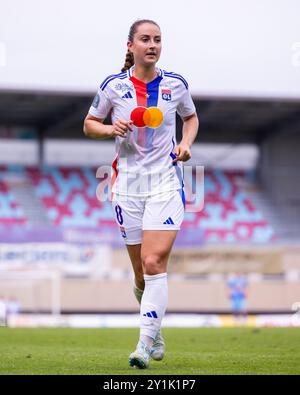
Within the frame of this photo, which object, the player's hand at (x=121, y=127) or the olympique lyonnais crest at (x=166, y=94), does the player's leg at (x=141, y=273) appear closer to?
the player's hand at (x=121, y=127)

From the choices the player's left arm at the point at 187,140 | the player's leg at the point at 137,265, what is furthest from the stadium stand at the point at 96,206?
the player's left arm at the point at 187,140

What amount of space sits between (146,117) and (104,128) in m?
0.29

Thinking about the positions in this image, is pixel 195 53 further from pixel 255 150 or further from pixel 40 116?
pixel 255 150

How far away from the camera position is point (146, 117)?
595 cm

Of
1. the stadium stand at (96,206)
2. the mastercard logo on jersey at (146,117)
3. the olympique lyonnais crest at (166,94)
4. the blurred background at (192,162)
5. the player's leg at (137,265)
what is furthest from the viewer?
the stadium stand at (96,206)

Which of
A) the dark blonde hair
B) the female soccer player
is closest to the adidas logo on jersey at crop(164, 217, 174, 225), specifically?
the female soccer player

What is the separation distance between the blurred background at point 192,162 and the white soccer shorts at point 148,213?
9.89 m

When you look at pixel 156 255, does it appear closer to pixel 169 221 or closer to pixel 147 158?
pixel 169 221

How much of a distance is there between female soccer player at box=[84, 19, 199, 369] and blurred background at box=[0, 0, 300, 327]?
31.7 feet

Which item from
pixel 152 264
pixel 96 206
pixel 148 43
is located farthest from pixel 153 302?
pixel 96 206

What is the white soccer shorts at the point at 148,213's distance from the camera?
591 centimetres

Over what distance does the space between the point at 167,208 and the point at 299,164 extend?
3126 cm

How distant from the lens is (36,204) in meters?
31.0
